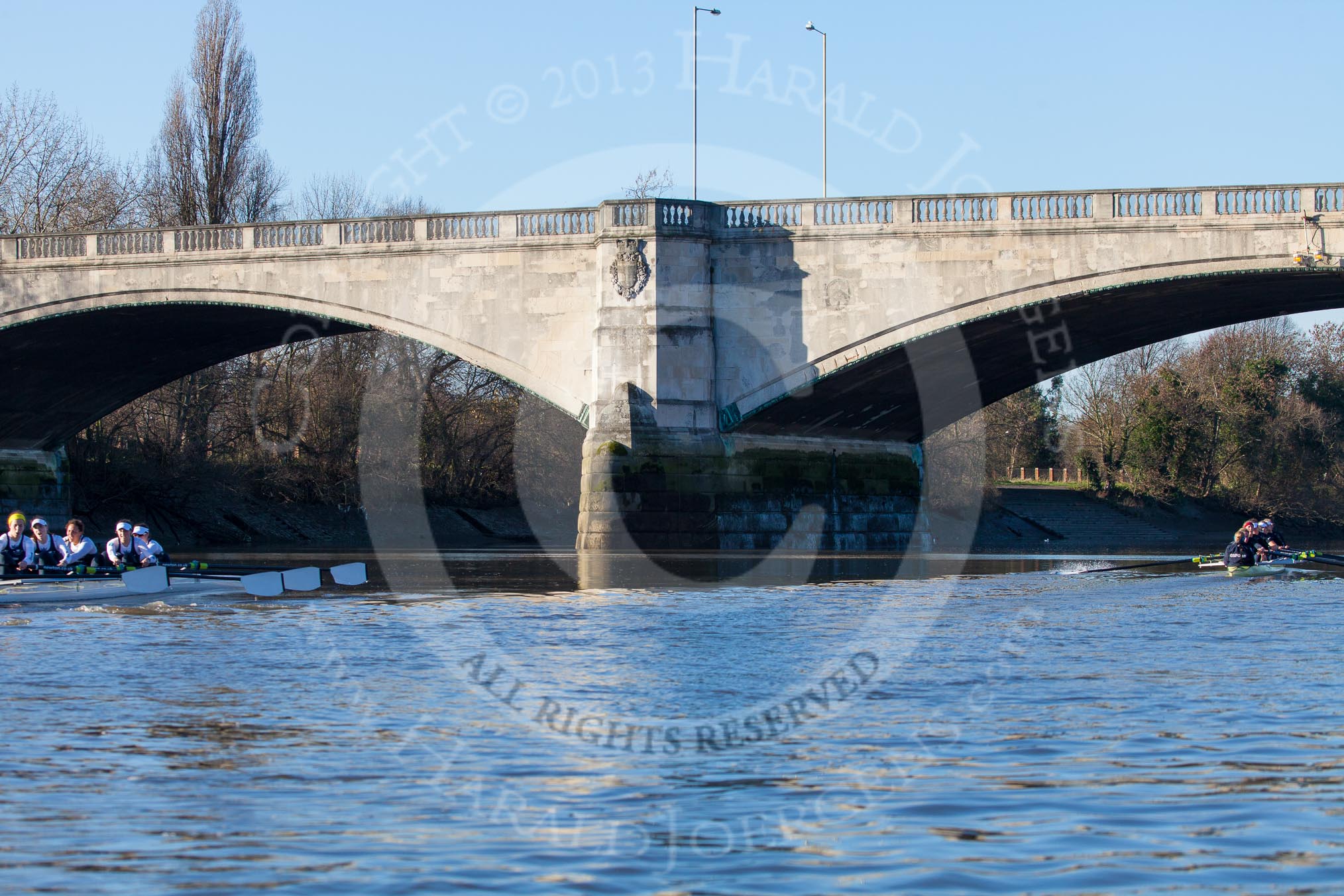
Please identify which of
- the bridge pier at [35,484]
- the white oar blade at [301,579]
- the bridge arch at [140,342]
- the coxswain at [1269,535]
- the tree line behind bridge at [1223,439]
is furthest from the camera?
the tree line behind bridge at [1223,439]

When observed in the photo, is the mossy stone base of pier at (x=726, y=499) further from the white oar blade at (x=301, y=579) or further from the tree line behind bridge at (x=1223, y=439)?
the tree line behind bridge at (x=1223, y=439)

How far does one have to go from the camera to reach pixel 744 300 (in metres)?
36.1

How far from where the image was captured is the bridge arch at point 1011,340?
33.2m

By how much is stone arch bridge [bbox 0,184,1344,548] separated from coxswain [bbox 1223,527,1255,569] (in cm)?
663

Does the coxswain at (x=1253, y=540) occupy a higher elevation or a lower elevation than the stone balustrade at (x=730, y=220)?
lower

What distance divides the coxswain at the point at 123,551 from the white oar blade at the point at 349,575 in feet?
12.5

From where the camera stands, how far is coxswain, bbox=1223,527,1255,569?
27438mm

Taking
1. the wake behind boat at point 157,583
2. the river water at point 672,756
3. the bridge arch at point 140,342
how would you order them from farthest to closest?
the bridge arch at point 140,342 → the wake behind boat at point 157,583 → the river water at point 672,756

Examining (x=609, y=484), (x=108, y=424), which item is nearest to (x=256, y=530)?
(x=108, y=424)

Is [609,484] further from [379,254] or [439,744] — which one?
[439,744]

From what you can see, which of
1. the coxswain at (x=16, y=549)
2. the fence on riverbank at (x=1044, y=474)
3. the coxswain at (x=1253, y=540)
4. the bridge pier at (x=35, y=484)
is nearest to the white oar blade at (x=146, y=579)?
the coxswain at (x=16, y=549)

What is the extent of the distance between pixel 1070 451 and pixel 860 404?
143ft

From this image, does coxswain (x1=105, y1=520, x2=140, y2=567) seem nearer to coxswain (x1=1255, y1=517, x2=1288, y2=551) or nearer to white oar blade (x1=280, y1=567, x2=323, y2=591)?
white oar blade (x1=280, y1=567, x2=323, y2=591)

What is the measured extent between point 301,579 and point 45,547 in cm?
370
